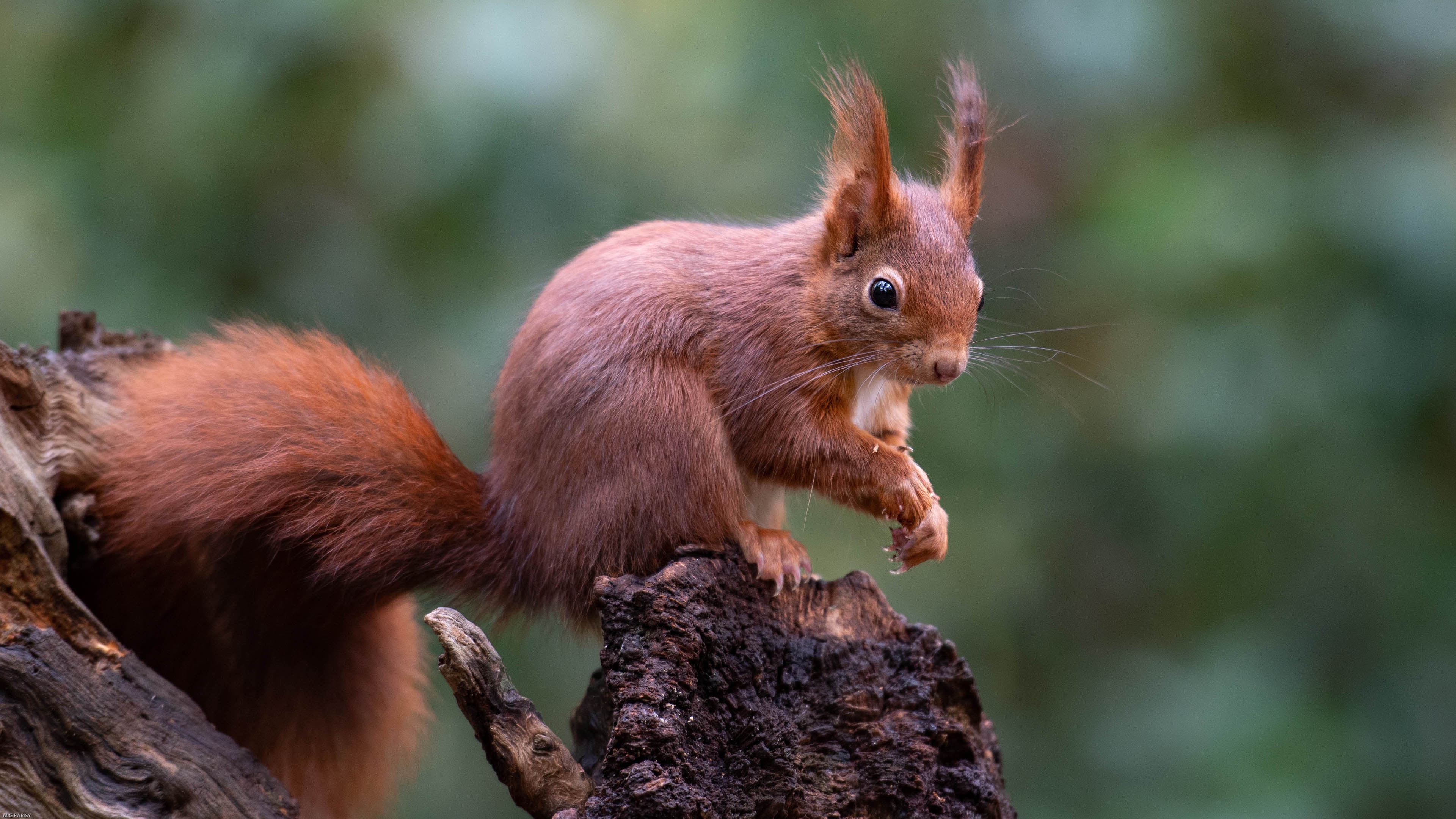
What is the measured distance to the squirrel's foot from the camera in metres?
1.27

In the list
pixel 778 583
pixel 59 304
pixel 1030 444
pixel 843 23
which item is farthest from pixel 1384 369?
pixel 59 304

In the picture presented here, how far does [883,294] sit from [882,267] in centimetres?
4

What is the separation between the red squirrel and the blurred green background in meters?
0.35

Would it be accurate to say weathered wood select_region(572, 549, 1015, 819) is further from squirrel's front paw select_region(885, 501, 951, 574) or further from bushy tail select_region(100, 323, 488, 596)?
bushy tail select_region(100, 323, 488, 596)

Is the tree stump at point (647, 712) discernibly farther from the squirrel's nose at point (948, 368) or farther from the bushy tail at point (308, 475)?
the squirrel's nose at point (948, 368)

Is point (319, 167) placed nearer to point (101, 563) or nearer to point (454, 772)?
point (101, 563)

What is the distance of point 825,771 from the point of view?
1.22 metres

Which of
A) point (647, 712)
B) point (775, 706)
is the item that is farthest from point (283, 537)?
point (775, 706)

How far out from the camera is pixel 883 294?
1.33 metres

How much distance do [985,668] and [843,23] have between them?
54.3 inches

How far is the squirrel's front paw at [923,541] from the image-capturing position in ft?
4.33

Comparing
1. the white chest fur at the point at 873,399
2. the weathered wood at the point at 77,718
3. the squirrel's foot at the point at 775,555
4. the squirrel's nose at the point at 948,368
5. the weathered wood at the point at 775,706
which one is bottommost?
the weathered wood at the point at 77,718

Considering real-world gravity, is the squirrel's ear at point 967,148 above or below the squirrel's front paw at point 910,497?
above

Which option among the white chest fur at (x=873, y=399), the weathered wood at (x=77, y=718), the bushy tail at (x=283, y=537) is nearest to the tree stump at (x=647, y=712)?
the weathered wood at (x=77, y=718)
